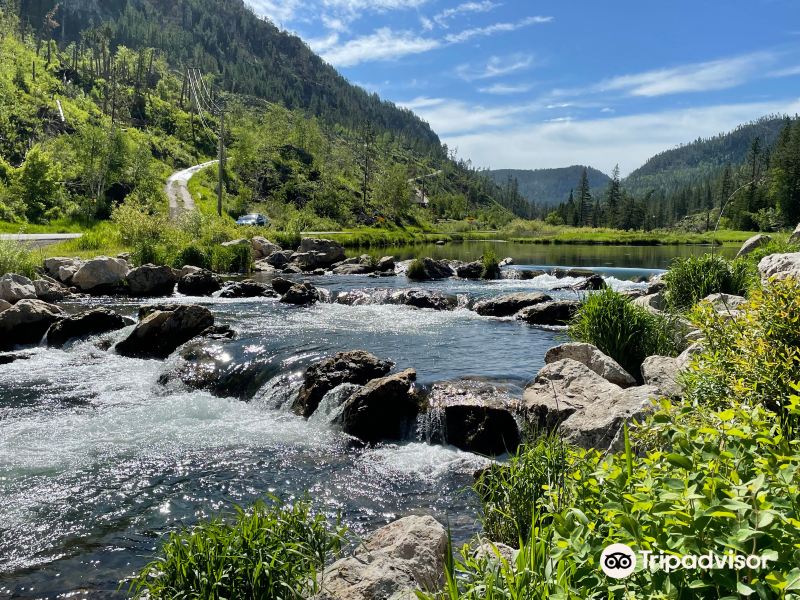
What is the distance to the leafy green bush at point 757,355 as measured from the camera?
17.7 ft

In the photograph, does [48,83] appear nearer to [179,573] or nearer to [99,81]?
[99,81]

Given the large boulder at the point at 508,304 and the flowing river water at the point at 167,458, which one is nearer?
the flowing river water at the point at 167,458

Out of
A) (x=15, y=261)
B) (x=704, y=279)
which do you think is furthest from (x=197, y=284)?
(x=704, y=279)

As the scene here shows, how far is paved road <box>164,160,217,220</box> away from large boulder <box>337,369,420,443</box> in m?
54.0

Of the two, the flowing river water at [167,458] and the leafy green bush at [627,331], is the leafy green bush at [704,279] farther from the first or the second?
the flowing river water at [167,458]

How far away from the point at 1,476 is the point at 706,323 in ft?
38.1

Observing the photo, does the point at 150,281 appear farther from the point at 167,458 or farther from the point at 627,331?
the point at 627,331

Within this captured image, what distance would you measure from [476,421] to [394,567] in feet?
21.1

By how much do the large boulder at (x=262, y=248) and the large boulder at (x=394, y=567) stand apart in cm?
4107

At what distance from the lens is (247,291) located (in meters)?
28.6

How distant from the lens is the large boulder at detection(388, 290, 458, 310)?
26562mm

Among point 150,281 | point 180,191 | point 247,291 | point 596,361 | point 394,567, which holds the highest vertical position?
point 180,191

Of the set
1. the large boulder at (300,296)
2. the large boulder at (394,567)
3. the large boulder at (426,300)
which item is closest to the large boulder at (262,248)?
the large boulder at (300,296)

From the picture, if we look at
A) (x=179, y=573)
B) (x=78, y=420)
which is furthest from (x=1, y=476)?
(x=179, y=573)
